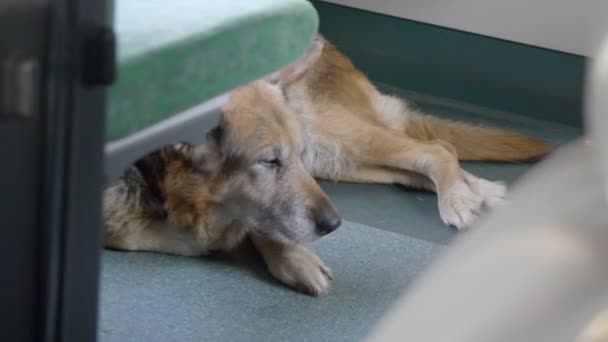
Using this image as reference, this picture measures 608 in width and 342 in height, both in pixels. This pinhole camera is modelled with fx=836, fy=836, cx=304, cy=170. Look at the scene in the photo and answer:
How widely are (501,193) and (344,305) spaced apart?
2.04ft

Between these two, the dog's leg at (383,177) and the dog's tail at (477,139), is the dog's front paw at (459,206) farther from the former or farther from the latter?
the dog's tail at (477,139)

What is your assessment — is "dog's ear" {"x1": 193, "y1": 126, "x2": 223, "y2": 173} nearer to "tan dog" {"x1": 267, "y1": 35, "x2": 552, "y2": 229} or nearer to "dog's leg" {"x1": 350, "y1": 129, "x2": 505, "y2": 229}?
"tan dog" {"x1": 267, "y1": 35, "x2": 552, "y2": 229}

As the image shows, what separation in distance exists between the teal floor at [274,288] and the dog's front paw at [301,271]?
2 cm

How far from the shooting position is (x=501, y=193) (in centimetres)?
204

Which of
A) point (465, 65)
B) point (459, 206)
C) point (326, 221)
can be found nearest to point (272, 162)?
point (326, 221)

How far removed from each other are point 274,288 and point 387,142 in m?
0.64

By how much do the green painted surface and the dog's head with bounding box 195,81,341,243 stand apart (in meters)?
1.04

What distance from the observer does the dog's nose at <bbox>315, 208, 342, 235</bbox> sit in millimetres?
1656

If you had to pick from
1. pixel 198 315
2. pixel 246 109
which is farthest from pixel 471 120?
pixel 198 315

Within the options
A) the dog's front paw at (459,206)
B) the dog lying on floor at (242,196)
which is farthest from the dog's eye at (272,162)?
the dog's front paw at (459,206)

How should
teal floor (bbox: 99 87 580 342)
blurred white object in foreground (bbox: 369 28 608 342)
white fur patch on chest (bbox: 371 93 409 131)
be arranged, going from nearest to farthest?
1. blurred white object in foreground (bbox: 369 28 608 342)
2. teal floor (bbox: 99 87 580 342)
3. white fur patch on chest (bbox: 371 93 409 131)

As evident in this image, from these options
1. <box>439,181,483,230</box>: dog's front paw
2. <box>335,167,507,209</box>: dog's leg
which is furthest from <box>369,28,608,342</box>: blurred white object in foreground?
<box>335,167,507,209</box>: dog's leg

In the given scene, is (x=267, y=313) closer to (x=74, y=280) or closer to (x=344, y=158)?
(x=344, y=158)

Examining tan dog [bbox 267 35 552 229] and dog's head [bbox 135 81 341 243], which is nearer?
dog's head [bbox 135 81 341 243]
